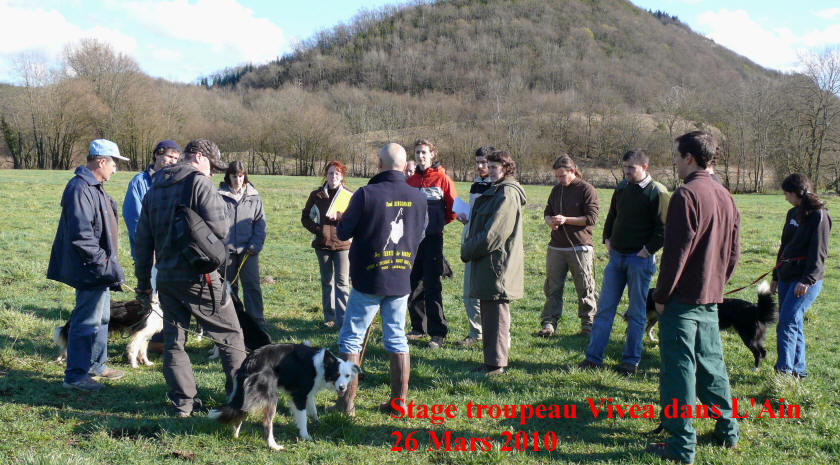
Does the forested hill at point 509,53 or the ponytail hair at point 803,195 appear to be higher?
the forested hill at point 509,53

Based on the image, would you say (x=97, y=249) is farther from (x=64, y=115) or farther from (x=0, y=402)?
(x=64, y=115)

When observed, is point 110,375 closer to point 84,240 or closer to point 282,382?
point 84,240

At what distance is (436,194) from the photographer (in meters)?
6.75

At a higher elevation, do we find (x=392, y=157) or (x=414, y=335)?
(x=392, y=157)

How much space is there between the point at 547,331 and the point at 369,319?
12.0 ft

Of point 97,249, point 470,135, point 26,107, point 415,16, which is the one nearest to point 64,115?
point 26,107

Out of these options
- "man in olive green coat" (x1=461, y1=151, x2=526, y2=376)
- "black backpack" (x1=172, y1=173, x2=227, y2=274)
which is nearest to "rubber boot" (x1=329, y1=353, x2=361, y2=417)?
"black backpack" (x1=172, y1=173, x2=227, y2=274)

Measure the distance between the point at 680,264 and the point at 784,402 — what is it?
7.72 feet

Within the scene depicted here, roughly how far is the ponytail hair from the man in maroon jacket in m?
2.08

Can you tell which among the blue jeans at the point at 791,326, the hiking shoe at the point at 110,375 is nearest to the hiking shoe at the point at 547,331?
the blue jeans at the point at 791,326

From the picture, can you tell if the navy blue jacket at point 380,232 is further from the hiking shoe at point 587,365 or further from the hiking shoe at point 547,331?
the hiking shoe at point 547,331

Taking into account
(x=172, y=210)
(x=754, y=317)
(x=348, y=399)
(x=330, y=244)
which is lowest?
(x=348, y=399)

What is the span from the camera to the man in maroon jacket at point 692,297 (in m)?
3.93

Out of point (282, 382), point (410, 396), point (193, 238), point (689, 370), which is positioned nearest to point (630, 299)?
point (689, 370)
